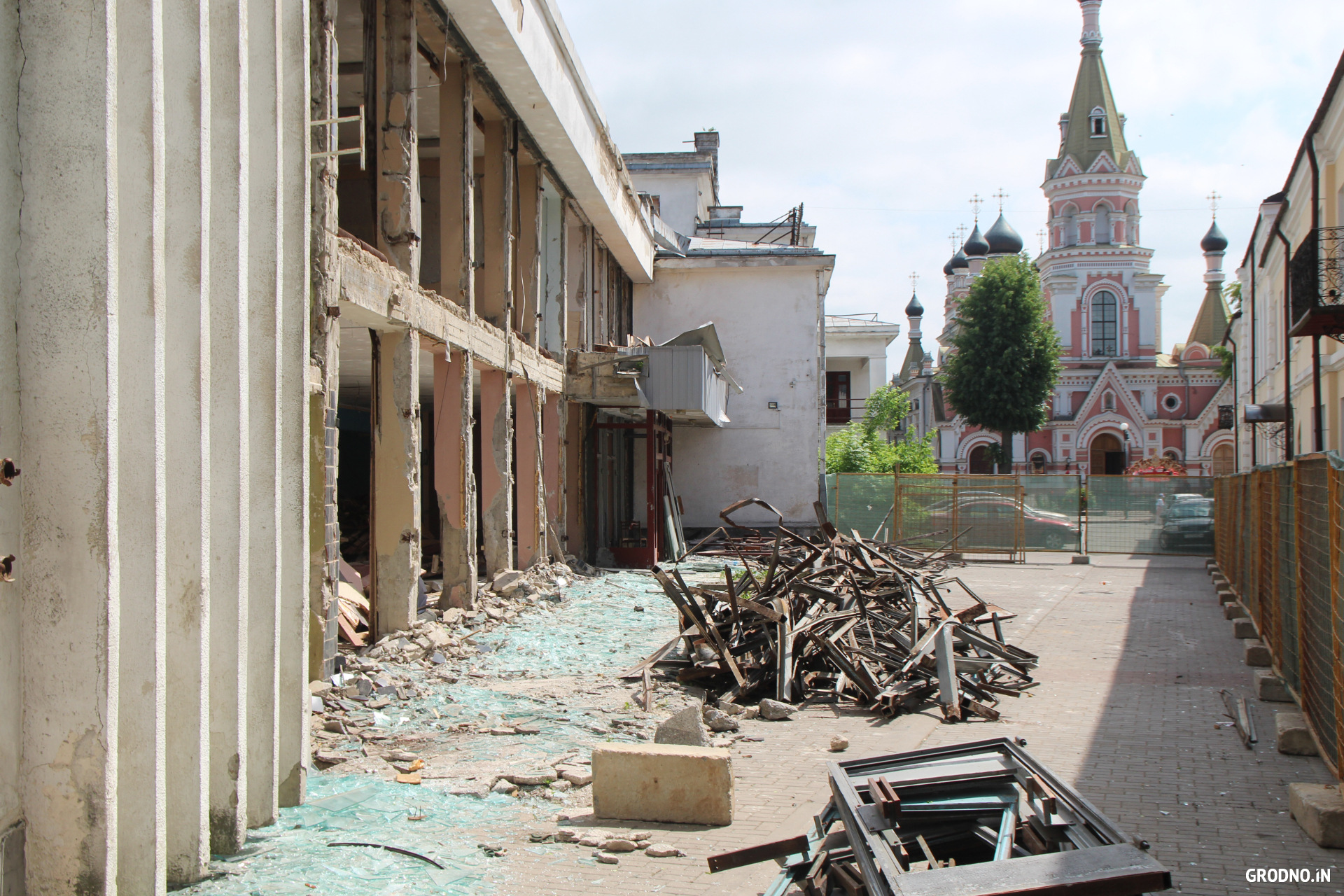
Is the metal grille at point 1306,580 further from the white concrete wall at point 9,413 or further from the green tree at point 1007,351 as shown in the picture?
the green tree at point 1007,351

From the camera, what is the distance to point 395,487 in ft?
31.1

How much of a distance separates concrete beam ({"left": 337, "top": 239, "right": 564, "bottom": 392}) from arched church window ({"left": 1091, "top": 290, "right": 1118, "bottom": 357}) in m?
53.7

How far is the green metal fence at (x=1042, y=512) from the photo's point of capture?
2334 cm

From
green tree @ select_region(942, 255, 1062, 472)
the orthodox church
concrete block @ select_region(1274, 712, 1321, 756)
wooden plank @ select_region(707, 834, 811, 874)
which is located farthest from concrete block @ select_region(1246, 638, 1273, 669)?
the orthodox church

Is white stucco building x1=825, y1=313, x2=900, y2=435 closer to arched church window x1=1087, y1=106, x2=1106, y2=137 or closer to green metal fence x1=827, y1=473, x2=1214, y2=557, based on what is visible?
green metal fence x1=827, y1=473, x2=1214, y2=557

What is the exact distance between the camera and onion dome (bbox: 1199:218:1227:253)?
66625 mm

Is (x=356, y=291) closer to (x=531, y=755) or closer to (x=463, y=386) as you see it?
(x=463, y=386)

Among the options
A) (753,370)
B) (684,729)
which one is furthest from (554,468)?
(684,729)

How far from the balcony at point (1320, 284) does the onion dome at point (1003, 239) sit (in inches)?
2103

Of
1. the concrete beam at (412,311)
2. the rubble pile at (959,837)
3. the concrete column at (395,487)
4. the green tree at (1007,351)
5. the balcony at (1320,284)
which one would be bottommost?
the rubble pile at (959,837)

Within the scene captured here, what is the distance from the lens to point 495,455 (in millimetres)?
13336

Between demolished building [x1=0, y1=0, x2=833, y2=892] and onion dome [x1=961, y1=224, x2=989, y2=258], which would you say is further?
onion dome [x1=961, y1=224, x2=989, y2=258]

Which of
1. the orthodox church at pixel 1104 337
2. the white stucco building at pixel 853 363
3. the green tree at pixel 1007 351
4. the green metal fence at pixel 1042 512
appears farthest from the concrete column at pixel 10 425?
the orthodox church at pixel 1104 337

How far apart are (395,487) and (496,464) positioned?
3.87 metres
